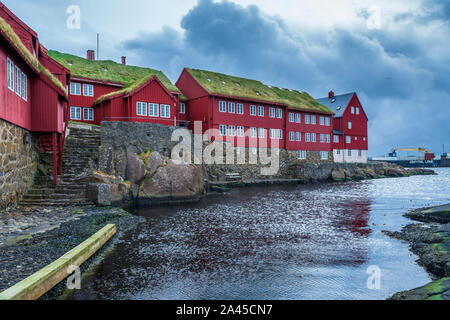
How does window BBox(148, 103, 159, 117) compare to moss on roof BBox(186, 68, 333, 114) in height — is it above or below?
below

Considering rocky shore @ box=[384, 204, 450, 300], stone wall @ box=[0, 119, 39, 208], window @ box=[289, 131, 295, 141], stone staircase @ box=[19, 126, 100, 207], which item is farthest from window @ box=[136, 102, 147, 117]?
rocky shore @ box=[384, 204, 450, 300]

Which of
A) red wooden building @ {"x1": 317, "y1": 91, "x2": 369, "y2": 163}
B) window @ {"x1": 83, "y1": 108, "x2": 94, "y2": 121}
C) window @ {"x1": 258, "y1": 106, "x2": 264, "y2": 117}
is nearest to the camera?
window @ {"x1": 83, "y1": 108, "x2": 94, "y2": 121}

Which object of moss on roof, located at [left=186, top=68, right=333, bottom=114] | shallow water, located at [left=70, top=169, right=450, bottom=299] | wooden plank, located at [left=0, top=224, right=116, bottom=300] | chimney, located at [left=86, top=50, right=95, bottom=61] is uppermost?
chimney, located at [left=86, top=50, right=95, bottom=61]

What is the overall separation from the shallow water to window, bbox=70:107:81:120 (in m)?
19.0

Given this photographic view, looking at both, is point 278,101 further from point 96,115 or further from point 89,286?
point 89,286

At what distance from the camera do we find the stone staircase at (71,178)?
1488cm

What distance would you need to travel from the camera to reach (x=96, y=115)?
30.6m

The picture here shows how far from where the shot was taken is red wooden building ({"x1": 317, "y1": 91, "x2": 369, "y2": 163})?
51719mm

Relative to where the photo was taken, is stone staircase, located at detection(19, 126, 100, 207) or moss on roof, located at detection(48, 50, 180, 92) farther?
moss on roof, located at detection(48, 50, 180, 92)

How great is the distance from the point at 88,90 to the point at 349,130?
3977 centimetres

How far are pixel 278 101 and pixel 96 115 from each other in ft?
67.7

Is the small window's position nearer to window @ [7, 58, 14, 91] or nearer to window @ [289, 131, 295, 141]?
window @ [289, 131, 295, 141]

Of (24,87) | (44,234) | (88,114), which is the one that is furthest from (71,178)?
(88,114)

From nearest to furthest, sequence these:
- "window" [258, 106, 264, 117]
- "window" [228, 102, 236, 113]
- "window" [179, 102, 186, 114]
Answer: "window" [228, 102, 236, 113], "window" [179, 102, 186, 114], "window" [258, 106, 264, 117]
